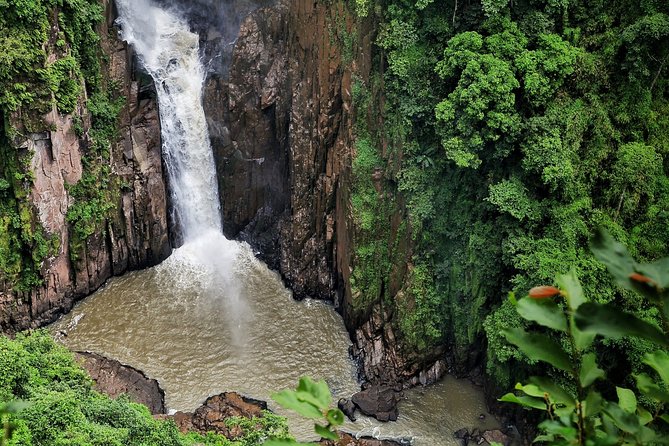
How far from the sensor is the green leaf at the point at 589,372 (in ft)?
5.01

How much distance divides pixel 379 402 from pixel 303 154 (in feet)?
22.9

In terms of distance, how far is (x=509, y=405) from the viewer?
42.2 ft

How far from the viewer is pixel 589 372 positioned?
1.55m

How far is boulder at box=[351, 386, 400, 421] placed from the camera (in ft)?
43.5

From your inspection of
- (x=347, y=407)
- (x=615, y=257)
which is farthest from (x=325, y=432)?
(x=347, y=407)

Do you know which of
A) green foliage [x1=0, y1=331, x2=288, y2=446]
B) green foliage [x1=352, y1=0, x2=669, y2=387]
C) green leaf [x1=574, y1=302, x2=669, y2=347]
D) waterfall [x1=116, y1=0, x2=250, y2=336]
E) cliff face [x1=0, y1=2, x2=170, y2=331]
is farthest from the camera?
waterfall [x1=116, y1=0, x2=250, y2=336]

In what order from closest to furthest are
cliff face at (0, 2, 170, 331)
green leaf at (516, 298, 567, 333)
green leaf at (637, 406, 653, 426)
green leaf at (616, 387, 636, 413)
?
1. green leaf at (516, 298, 567, 333)
2. green leaf at (616, 387, 636, 413)
3. green leaf at (637, 406, 653, 426)
4. cliff face at (0, 2, 170, 331)

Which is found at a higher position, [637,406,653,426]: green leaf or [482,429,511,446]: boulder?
[637,406,653,426]: green leaf

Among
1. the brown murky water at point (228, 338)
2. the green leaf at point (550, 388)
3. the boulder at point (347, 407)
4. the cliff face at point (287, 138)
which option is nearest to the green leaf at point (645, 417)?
the green leaf at point (550, 388)

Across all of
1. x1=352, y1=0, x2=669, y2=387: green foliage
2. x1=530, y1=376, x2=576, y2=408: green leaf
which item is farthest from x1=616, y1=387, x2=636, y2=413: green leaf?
x1=352, y1=0, x2=669, y2=387: green foliage

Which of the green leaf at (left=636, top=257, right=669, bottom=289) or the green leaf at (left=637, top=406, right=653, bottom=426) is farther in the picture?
the green leaf at (left=637, top=406, right=653, bottom=426)

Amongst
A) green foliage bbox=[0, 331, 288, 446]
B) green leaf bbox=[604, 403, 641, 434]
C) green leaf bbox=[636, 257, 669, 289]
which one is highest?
green leaf bbox=[636, 257, 669, 289]

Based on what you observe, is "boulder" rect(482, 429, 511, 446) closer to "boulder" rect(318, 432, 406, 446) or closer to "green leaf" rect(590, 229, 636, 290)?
"boulder" rect(318, 432, 406, 446)

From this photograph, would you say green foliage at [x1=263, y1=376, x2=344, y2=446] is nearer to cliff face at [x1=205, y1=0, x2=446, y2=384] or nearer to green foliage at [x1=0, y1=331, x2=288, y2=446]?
green foliage at [x1=0, y1=331, x2=288, y2=446]
